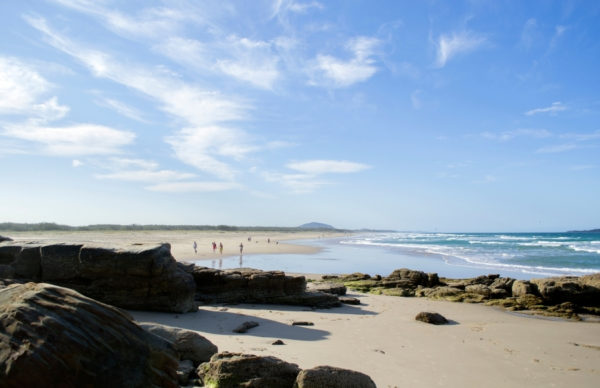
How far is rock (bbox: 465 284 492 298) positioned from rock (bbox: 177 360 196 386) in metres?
13.5

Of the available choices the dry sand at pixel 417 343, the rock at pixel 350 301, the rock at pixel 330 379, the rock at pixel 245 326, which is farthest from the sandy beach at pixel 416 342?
the rock at pixel 330 379

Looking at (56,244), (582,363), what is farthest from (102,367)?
(56,244)

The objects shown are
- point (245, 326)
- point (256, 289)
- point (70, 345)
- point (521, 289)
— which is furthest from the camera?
point (521, 289)

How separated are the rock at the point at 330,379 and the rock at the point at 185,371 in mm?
1645

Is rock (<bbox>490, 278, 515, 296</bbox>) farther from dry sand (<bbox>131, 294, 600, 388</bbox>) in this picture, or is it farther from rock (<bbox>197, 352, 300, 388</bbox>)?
rock (<bbox>197, 352, 300, 388</bbox>)

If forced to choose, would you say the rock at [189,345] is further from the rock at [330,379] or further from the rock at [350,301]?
the rock at [350,301]

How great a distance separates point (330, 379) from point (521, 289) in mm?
13648

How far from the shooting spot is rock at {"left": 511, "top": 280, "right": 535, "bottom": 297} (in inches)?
624

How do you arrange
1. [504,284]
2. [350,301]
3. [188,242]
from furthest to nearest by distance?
[188,242], [504,284], [350,301]

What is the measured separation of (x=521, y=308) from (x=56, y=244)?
14760 millimetres

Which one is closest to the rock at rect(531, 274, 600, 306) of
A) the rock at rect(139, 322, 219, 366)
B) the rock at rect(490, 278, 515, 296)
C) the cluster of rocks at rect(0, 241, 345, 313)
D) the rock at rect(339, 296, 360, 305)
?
the rock at rect(490, 278, 515, 296)

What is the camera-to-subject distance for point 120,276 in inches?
432

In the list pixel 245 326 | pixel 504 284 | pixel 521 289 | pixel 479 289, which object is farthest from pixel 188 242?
pixel 245 326

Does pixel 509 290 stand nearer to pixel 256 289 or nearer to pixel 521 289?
pixel 521 289
